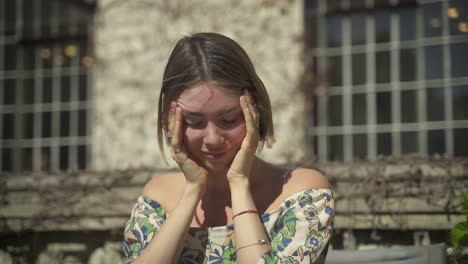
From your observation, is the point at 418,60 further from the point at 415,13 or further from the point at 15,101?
the point at 15,101

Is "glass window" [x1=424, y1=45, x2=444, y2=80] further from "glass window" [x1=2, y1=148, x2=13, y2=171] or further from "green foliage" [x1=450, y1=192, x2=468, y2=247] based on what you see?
"glass window" [x1=2, y1=148, x2=13, y2=171]

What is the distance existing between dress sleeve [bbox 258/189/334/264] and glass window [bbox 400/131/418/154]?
138 inches

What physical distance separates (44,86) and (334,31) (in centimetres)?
282

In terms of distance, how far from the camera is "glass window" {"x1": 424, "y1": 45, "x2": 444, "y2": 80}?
17.7 ft

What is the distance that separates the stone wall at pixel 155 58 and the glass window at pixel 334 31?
291mm

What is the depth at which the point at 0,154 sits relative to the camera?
6.41m

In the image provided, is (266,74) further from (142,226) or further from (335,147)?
(142,226)

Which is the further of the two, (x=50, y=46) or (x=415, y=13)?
(x=50, y=46)

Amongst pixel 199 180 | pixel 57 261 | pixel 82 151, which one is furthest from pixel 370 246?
pixel 82 151

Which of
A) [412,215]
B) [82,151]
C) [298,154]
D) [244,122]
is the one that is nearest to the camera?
[244,122]

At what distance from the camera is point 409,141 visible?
5.39m

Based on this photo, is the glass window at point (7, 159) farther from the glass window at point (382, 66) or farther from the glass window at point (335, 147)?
the glass window at point (382, 66)

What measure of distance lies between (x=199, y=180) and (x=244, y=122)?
0.23 m

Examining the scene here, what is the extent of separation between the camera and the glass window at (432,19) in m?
5.39
